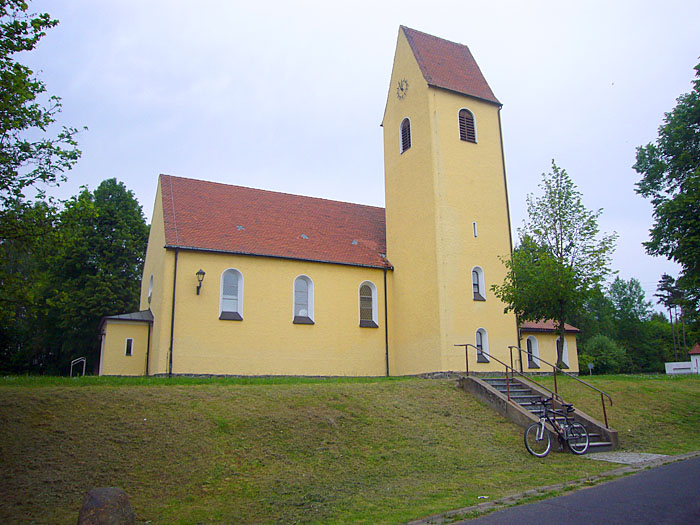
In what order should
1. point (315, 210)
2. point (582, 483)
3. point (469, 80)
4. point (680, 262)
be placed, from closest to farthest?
point (582, 483), point (680, 262), point (469, 80), point (315, 210)

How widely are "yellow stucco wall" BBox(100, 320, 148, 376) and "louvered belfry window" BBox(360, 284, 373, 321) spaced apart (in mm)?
8724

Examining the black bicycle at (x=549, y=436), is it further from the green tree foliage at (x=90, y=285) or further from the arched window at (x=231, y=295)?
the green tree foliage at (x=90, y=285)

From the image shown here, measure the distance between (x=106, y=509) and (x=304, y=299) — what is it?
1670 cm

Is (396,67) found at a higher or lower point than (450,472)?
higher

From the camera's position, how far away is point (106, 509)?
6816mm

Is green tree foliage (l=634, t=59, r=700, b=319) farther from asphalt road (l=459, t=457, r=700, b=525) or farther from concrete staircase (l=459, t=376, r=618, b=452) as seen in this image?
asphalt road (l=459, t=457, r=700, b=525)

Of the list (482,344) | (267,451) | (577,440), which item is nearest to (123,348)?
(267,451)

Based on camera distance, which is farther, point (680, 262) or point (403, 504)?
point (680, 262)

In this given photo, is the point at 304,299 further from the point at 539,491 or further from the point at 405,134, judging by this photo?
the point at 539,491

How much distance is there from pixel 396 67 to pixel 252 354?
14.8 meters

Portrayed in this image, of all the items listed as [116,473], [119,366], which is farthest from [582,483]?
[119,366]

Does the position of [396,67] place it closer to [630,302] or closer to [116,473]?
[116,473]

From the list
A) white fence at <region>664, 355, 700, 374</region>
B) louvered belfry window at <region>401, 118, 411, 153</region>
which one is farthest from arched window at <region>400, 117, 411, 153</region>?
white fence at <region>664, 355, 700, 374</region>

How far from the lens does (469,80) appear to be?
25344 mm
